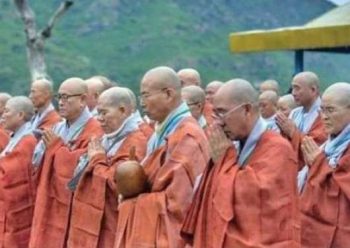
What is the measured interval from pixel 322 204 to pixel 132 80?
28.9m

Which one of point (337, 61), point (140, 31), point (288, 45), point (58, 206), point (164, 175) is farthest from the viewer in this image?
point (337, 61)

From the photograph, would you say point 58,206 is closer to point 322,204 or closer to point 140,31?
point 322,204

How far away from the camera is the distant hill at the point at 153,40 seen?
37.0m

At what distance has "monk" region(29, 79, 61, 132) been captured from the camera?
33.2 ft

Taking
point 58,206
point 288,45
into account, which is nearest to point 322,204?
point 58,206

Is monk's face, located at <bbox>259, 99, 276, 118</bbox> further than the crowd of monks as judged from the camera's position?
Yes

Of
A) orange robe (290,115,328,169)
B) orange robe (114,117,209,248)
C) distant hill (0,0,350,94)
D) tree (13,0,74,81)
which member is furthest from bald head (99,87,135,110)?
distant hill (0,0,350,94)

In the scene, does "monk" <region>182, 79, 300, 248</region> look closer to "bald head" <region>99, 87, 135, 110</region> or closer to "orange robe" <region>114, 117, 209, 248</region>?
"orange robe" <region>114, 117, 209, 248</region>

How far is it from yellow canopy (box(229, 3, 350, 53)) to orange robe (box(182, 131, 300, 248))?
783 centimetres

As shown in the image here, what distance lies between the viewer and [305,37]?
15297 millimetres

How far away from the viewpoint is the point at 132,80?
36.4 meters

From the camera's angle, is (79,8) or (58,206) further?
(79,8)

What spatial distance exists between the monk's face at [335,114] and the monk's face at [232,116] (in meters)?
1.27

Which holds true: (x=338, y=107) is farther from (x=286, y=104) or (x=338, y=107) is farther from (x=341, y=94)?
(x=286, y=104)
